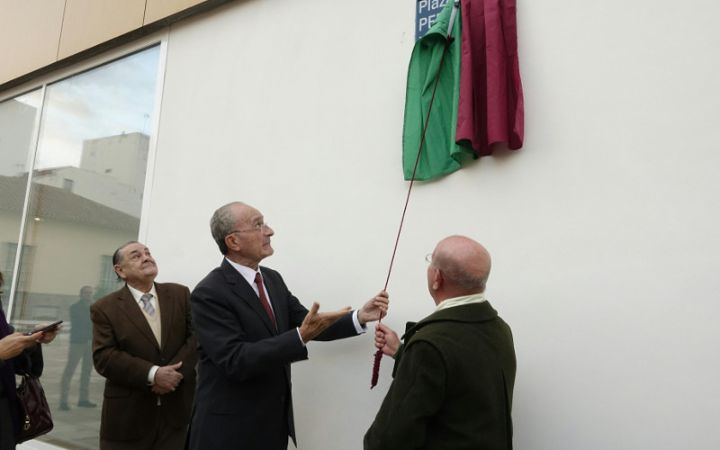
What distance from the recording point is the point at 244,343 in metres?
2.26

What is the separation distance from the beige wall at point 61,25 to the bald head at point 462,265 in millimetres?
2981

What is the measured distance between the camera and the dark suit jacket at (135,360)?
9.32ft

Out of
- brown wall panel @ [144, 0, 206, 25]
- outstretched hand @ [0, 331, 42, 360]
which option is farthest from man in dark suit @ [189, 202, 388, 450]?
brown wall panel @ [144, 0, 206, 25]

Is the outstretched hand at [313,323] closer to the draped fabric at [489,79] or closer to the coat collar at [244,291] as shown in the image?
the coat collar at [244,291]

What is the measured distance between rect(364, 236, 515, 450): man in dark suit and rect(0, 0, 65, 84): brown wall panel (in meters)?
4.83

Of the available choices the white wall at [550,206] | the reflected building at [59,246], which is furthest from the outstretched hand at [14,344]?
the reflected building at [59,246]

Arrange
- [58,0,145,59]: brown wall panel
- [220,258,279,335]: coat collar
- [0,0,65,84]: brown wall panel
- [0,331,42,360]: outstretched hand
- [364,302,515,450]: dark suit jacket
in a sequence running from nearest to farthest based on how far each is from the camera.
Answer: [364,302,515,450]: dark suit jacket, [220,258,279,335]: coat collar, [0,331,42,360]: outstretched hand, [58,0,145,59]: brown wall panel, [0,0,65,84]: brown wall panel

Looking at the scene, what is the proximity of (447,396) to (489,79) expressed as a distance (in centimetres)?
148

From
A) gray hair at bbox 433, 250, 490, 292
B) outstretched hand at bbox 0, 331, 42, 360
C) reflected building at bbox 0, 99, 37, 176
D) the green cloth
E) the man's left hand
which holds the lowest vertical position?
outstretched hand at bbox 0, 331, 42, 360

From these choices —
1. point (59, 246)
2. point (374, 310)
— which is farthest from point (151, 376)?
point (59, 246)

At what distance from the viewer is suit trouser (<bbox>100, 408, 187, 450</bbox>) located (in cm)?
284

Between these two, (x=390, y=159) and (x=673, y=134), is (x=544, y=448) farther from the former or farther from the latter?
(x=390, y=159)

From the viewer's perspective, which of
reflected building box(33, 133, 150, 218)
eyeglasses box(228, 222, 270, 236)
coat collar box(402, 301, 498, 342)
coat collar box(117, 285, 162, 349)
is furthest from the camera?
reflected building box(33, 133, 150, 218)

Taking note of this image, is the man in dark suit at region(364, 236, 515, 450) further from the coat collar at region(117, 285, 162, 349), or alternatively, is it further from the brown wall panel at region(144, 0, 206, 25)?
the brown wall panel at region(144, 0, 206, 25)
